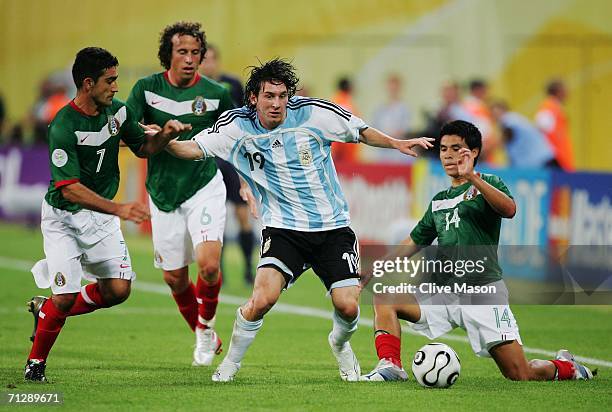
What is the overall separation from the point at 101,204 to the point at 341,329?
175 centimetres

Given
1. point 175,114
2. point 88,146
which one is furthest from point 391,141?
point 175,114

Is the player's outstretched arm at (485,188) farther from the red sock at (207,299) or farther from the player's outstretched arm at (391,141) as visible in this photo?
the red sock at (207,299)

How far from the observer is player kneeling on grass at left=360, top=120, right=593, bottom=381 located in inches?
320

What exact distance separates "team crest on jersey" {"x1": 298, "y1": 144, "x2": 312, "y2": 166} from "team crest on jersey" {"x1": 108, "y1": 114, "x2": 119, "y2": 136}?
48.9 inches

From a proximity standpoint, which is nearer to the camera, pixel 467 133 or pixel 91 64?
pixel 91 64

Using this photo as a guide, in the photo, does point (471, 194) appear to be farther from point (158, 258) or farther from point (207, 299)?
point (158, 258)

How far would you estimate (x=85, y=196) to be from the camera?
7.79 metres

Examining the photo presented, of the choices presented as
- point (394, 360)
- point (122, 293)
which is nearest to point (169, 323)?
point (122, 293)

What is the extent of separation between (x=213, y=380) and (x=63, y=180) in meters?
1.62

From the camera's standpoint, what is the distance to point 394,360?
8211 millimetres

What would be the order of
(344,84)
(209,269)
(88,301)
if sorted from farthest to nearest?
(344,84) < (209,269) < (88,301)

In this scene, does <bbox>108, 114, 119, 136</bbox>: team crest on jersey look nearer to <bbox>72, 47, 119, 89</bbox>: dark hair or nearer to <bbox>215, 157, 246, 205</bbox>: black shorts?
<bbox>72, 47, 119, 89</bbox>: dark hair

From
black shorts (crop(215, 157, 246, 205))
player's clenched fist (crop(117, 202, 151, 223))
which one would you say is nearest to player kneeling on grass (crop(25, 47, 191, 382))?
player's clenched fist (crop(117, 202, 151, 223))

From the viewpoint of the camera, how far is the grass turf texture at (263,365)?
7332 millimetres
